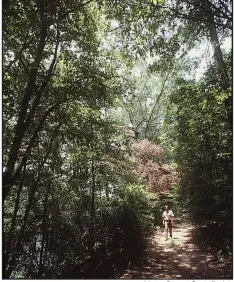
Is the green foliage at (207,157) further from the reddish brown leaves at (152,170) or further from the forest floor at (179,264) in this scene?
the reddish brown leaves at (152,170)

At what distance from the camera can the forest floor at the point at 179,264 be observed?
6.87 metres

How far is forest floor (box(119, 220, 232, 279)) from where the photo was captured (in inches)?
271

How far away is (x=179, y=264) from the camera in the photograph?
7.98 meters

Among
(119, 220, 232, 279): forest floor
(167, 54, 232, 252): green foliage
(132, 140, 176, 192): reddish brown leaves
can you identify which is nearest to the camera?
(119, 220, 232, 279): forest floor

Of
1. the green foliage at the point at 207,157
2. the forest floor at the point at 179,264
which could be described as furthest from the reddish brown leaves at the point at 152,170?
the forest floor at the point at 179,264

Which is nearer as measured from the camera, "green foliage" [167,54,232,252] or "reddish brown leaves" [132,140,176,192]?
"green foliage" [167,54,232,252]

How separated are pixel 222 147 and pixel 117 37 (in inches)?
187

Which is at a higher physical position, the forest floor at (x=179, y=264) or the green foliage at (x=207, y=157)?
the green foliage at (x=207, y=157)

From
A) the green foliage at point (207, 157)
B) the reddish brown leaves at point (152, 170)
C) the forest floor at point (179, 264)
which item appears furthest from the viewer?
the reddish brown leaves at point (152, 170)

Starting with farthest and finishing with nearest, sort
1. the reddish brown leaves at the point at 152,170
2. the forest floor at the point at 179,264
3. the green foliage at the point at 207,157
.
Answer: the reddish brown leaves at the point at 152,170, the green foliage at the point at 207,157, the forest floor at the point at 179,264

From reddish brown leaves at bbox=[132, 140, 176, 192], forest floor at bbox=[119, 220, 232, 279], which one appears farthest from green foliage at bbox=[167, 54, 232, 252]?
reddish brown leaves at bbox=[132, 140, 176, 192]

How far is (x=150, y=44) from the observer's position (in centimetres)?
811

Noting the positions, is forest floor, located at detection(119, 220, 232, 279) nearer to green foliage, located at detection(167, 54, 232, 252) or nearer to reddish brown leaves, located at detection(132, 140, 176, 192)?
green foliage, located at detection(167, 54, 232, 252)

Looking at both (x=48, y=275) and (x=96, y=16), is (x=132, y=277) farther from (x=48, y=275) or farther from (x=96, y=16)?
(x=96, y=16)
